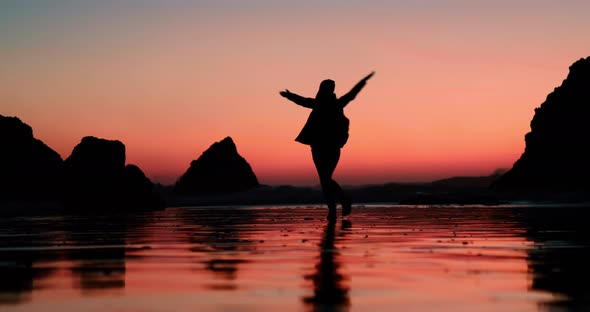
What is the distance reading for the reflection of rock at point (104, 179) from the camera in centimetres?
5812

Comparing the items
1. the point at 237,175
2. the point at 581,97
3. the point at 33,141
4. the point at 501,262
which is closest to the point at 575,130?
the point at 581,97

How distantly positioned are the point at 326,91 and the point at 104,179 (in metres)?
37.4

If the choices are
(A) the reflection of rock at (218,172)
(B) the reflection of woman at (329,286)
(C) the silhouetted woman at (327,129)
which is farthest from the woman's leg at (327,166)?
(A) the reflection of rock at (218,172)

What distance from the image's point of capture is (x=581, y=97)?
8681 cm

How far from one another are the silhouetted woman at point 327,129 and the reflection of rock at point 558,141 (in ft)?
193

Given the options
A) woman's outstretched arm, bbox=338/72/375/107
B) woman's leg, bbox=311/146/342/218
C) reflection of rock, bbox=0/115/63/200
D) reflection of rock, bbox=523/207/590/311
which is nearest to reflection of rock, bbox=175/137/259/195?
reflection of rock, bbox=0/115/63/200

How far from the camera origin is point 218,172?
8856 cm

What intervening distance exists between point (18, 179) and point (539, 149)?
4952cm

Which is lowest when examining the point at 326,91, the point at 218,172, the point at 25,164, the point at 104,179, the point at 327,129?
the point at 327,129

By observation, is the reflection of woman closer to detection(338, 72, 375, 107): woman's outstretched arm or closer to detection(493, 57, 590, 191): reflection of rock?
detection(338, 72, 375, 107): woman's outstretched arm

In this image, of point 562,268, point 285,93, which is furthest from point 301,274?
point 285,93

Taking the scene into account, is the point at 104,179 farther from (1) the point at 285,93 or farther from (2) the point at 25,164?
(1) the point at 285,93

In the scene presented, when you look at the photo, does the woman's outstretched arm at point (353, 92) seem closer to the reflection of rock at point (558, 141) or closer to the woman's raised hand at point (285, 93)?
the woman's raised hand at point (285, 93)

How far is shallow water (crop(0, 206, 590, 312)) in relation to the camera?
756 centimetres
